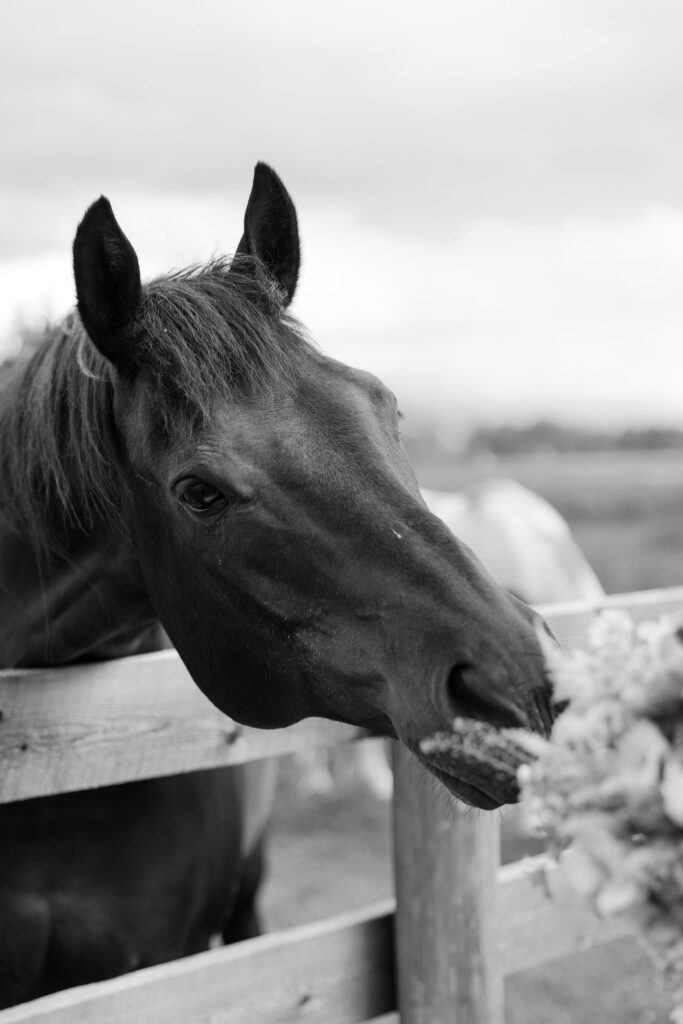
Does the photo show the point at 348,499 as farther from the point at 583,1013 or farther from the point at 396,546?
the point at 583,1013

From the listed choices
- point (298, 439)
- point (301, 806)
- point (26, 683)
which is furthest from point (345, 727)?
point (301, 806)

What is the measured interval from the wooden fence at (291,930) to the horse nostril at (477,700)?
644 mm

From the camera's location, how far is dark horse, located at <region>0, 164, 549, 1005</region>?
1.45 m

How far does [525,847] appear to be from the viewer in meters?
5.66

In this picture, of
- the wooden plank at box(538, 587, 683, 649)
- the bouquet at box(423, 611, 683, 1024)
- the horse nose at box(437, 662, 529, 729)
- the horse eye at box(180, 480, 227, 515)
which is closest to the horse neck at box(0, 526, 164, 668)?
the horse eye at box(180, 480, 227, 515)

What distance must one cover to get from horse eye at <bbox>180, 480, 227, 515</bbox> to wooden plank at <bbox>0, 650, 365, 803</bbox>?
0.51m

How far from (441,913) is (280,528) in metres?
1.11

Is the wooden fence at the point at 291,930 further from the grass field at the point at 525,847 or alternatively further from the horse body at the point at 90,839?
the grass field at the point at 525,847

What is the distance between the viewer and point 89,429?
1837 mm

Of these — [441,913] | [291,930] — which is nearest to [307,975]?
[291,930]

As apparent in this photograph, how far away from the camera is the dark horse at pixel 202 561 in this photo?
145cm

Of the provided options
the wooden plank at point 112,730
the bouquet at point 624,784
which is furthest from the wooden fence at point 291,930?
the bouquet at point 624,784

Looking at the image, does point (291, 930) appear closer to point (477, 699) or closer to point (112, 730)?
point (112, 730)

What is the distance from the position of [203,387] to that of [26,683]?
0.71 m
